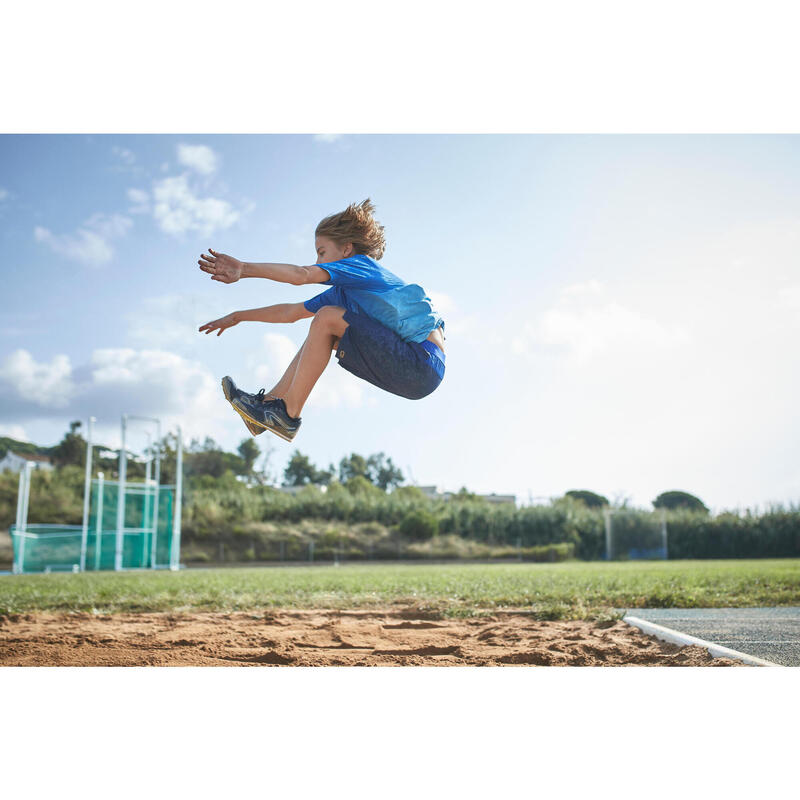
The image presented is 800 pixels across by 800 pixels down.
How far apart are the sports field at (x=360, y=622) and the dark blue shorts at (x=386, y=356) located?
46.2 inches

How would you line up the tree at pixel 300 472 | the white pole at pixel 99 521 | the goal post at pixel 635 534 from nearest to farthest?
the white pole at pixel 99 521
the goal post at pixel 635 534
the tree at pixel 300 472

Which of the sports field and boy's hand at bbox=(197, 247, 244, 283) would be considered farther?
the sports field

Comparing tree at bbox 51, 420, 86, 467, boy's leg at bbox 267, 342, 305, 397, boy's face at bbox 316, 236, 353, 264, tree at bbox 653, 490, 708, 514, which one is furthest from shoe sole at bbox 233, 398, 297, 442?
tree at bbox 51, 420, 86, 467

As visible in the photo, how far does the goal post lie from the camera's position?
55.8 ft

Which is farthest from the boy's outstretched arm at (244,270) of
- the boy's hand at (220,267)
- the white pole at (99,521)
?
the white pole at (99,521)

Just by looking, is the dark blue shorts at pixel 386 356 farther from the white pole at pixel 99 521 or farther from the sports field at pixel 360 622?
the white pole at pixel 99 521

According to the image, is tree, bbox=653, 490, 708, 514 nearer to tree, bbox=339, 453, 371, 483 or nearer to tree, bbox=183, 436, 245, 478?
tree, bbox=339, 453, 371, 483

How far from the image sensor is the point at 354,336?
2.12 meters

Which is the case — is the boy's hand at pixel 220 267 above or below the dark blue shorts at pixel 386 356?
above

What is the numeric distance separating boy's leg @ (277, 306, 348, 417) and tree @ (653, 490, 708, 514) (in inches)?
681

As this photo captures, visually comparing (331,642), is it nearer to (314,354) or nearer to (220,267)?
(314,354)

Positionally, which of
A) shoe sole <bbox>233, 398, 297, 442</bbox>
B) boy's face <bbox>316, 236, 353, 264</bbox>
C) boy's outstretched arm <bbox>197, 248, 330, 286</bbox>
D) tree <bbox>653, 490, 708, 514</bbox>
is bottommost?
tree <bbox>653, 490, 708, 514</bbox>

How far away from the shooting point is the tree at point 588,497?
67.3 ft

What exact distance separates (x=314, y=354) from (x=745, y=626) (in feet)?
8.59
